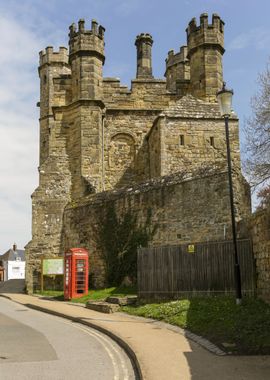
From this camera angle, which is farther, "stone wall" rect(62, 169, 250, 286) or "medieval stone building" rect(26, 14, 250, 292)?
"medieval stone building" rect(26, 14, 250, 292)

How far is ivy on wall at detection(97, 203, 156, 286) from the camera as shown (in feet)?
60.8

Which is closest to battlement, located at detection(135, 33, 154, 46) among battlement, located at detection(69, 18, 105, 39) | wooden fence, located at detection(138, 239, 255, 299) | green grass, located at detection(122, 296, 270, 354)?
battlement, located at detection(69, 18, 105, 39)

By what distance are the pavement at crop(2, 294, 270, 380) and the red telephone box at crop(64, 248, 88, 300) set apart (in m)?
7.43

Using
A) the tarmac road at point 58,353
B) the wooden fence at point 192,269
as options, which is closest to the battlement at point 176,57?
the wooden fence at point 192,269

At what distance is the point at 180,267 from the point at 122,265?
5.00 m

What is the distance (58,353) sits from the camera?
870cm

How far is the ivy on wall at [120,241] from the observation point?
60.8 feet

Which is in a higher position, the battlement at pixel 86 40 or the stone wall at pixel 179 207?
the battlement at pixel 86 40

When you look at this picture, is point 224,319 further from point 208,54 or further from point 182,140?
point 208,54

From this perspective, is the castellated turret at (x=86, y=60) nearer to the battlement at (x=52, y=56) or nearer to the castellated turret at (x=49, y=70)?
the castellated turret at (x=49, y=70)

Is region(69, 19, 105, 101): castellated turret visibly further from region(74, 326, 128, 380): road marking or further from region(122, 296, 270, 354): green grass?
region(74, 326, 128, 380): road marking

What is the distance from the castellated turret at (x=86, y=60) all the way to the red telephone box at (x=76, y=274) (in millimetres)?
10819

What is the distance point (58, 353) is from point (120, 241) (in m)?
10.8

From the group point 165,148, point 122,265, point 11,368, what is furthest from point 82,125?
point 11,368
